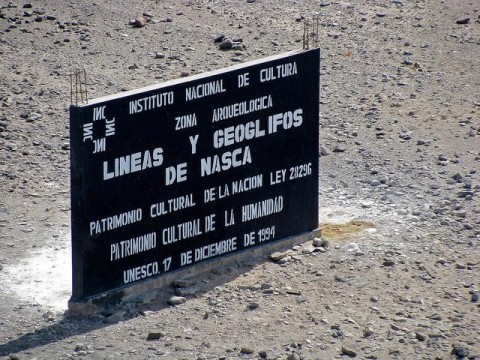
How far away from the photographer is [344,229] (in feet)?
42.8

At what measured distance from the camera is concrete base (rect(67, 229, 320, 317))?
36.4ft

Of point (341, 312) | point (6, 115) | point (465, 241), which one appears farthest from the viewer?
point (6, 115)

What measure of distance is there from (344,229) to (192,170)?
7.12ft

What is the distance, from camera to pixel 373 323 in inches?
437

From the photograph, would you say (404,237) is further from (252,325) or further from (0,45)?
(0,45)

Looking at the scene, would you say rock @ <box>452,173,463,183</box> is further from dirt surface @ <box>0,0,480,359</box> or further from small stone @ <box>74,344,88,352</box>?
small stone @ <box>74,344,88,352</box>

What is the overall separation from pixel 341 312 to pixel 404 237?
1.85m

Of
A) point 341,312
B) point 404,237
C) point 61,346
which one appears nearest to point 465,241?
point 404,237

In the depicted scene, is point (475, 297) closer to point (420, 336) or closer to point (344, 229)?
point (420, 336)

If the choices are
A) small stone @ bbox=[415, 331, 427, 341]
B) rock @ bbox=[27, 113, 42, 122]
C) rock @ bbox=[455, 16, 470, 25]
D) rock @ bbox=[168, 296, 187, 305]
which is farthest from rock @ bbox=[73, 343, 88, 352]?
rock @ bbox=[455, 16, 470, 25]

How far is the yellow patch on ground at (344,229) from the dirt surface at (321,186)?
0.11ft

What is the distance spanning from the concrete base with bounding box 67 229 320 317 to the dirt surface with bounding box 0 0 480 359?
0.31 ft

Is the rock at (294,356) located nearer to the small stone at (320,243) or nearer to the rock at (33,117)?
the small stone at (320,243)

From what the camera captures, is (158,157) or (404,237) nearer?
(158,157)
